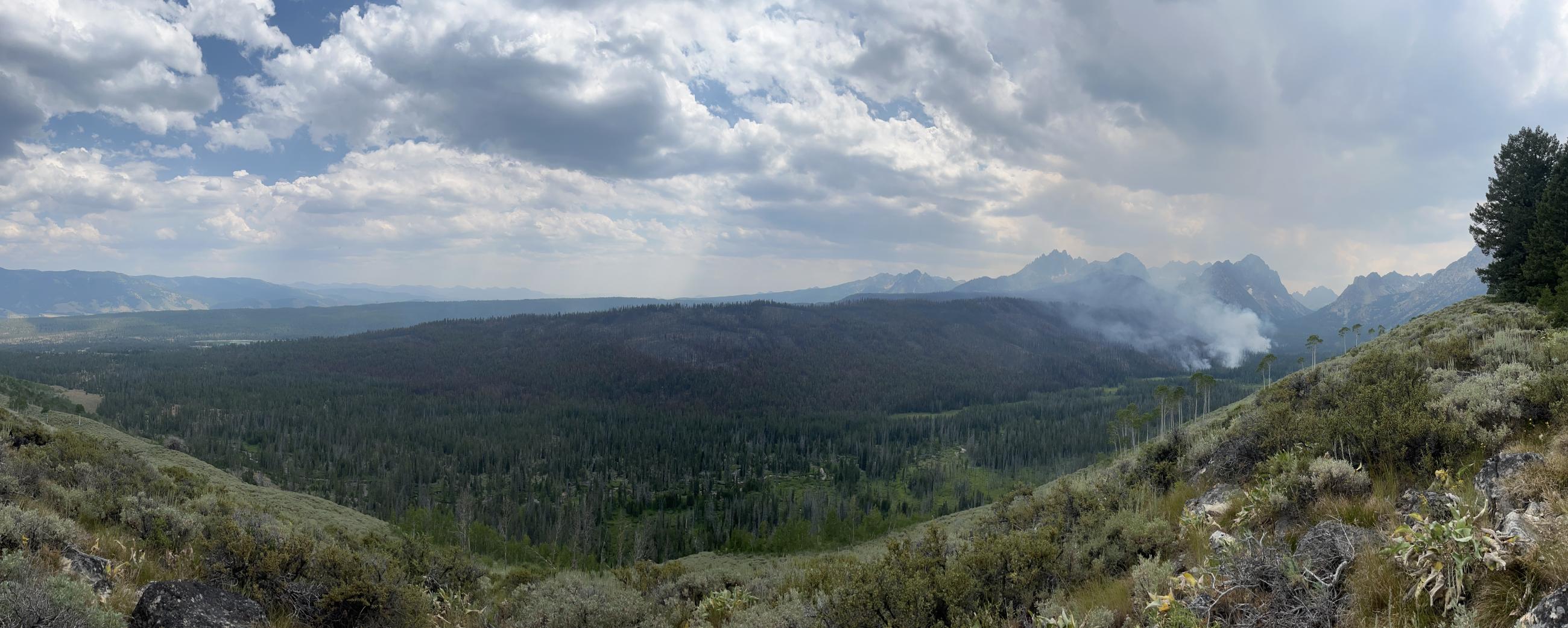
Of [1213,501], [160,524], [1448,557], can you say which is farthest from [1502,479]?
[160,524]

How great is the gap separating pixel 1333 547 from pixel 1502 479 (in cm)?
228

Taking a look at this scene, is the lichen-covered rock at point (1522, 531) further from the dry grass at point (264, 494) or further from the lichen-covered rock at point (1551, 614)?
the dry grass at point (264, 494)

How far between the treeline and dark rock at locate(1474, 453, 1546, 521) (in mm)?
32982

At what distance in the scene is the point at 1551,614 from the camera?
448 cm

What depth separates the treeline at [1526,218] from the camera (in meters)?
31.2

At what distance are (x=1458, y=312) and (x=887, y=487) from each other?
99382 millimetres

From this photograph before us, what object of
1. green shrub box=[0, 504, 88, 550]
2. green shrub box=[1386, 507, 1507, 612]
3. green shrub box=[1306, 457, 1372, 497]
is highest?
green shrub box=[1386, 507, 1507, 612]

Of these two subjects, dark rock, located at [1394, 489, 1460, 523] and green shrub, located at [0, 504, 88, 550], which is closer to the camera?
dark rock, located at [1394, 489, 1460, 523]

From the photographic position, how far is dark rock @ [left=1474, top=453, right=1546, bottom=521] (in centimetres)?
644

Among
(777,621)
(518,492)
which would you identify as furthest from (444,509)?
(777,621)

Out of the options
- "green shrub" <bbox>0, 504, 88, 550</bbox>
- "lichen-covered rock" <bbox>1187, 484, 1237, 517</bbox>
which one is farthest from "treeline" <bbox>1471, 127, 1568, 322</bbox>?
"green shrub" <bbox>0, 504, 88, 550</bbox>

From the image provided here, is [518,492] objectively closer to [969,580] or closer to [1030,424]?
[969,580]

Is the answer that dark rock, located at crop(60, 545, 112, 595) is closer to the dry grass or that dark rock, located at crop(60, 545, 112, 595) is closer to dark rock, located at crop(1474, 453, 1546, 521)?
dark rock, located at crop(1474, 453, 1546, 521)

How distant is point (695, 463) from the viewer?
127m
